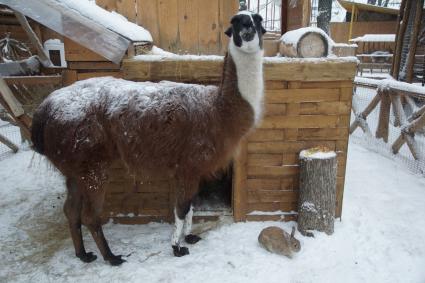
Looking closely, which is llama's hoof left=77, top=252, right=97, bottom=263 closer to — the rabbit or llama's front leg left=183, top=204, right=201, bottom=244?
llama's front leg left=183, top=204, right=201, bottom=244

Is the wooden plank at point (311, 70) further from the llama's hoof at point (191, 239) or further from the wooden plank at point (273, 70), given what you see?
the llama's hoof at point (191, 239)

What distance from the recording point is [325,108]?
3689 mm

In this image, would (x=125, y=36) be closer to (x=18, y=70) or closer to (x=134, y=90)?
(x=134, y=90)

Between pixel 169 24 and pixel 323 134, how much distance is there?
8.35 feet

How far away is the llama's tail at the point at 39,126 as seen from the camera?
301 cm

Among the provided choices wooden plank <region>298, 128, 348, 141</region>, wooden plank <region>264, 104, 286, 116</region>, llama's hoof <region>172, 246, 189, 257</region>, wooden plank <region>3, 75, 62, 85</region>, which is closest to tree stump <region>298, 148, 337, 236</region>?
wooden plank <region>298, 128, 348, 141</region>

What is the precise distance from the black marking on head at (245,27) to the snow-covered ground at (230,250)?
1976mm

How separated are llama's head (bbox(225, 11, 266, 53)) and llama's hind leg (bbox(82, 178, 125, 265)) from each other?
5.59ft

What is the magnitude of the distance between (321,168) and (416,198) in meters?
1.95

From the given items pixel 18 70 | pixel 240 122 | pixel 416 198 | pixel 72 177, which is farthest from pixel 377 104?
pixel 18 70

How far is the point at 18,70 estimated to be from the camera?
5945 millimetres

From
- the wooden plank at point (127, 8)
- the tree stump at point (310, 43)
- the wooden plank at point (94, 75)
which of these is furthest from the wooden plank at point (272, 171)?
the wooden plank at point (127, 8)

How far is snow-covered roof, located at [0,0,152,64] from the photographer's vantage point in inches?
130

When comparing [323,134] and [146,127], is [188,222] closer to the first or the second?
[146,127]
